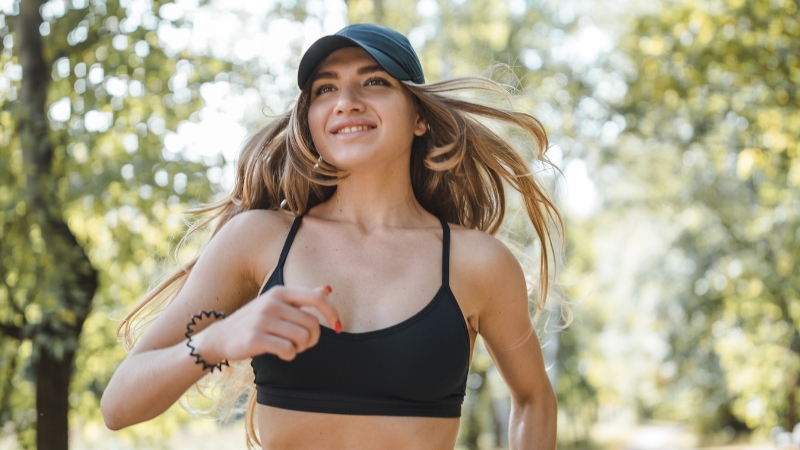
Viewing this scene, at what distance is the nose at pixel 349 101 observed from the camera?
190 centimetres

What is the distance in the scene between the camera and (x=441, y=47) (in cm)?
1141

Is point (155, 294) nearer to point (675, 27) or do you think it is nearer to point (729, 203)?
point (675, 27)

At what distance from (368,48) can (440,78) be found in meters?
8.35

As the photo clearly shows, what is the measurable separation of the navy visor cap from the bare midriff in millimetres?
786

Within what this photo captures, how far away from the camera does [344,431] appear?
5.66 ft

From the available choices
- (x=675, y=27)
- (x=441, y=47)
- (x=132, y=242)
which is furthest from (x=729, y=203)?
(x=132, y=242)

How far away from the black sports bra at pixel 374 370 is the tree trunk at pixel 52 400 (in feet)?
10.5

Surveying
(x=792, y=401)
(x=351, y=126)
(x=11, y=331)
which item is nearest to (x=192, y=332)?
(x=351, y=126)

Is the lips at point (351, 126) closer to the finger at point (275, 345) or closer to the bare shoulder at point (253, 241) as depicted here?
the bare shoulder at point (253, 241)

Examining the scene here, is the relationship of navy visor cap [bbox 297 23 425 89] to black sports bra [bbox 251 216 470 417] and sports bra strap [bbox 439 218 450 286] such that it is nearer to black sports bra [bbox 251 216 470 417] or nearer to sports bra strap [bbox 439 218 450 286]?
sports bra strap [bbox 439 218 450 286]

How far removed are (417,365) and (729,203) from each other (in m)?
13.1

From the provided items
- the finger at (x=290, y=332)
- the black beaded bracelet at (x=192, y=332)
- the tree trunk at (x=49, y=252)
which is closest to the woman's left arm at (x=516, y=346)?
the black beaded bracelet at (x=192, y=332)

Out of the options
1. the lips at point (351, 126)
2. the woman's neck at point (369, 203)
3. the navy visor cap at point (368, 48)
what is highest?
the navy visor cap at point (368, 48)

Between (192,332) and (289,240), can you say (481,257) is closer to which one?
(289,240)
